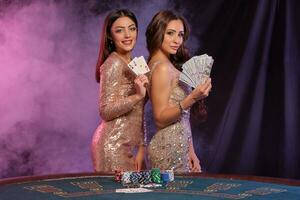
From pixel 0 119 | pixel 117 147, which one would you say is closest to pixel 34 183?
pixel 117 147

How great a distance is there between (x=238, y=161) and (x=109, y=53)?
6.58 feet

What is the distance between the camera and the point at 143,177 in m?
2.41

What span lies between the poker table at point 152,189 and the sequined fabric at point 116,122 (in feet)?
2.18

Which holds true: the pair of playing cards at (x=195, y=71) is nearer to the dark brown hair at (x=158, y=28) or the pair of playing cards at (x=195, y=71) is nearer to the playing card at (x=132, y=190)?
the dark brown hair at (x=158, y=28)

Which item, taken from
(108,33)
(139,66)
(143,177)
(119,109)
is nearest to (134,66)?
(139,66)

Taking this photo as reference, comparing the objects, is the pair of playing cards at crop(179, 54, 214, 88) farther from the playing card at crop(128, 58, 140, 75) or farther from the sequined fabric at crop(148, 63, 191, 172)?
the playing card at crop(128, 58, 140, 75)

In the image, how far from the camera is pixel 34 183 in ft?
7.88

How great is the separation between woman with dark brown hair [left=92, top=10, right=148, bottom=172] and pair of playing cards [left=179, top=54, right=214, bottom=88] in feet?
0.70

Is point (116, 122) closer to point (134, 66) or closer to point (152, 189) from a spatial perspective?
point (134, 66)

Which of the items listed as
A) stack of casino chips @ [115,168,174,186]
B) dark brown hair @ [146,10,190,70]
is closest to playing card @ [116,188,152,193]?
stack of casino chips @ [115,168,174,186]

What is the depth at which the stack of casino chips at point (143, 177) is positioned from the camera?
2377 millimetres

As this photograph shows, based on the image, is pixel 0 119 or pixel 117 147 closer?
pixel 117 147

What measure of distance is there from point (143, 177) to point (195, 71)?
3.22 feet

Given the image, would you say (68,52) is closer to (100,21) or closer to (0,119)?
(100,21)
